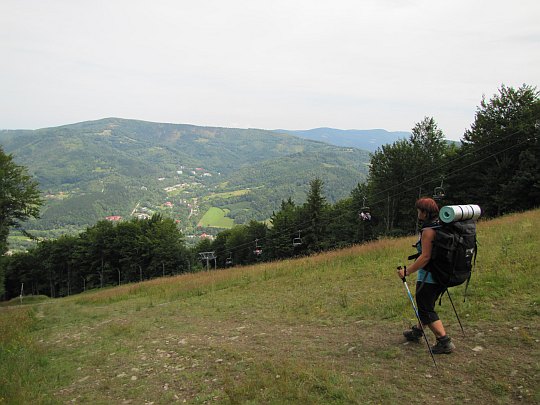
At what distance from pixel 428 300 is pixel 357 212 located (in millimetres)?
42634

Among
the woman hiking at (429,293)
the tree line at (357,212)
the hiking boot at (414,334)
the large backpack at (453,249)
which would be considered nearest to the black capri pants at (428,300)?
the woman hiking at (429,293)

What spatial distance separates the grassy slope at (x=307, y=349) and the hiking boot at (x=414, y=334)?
22cm

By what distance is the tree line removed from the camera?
31891 mm

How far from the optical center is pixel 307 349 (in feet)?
19.6

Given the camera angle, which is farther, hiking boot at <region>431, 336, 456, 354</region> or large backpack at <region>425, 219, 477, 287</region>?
hiking boot at <region>431, 336, 456, 354</region>

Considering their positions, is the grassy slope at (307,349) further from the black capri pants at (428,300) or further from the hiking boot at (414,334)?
the black capri pants at (428,300)

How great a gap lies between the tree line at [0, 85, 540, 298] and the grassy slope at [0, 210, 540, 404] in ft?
21.1

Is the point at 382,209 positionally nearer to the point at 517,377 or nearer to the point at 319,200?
the point at 319,200

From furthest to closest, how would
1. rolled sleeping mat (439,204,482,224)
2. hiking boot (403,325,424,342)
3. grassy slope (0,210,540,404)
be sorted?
hiking boot (403,325,424,342)
rolled sleeping mat (439,204,482,224)
grassy slope (0,210,540,404)

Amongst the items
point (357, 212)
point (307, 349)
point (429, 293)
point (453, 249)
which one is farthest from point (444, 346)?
point (357, 212)

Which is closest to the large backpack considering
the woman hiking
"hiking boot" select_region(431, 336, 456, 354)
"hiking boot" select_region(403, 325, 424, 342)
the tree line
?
the woman hiking

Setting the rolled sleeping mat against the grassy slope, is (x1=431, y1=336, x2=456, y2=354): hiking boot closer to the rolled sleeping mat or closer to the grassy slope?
the grassy slope

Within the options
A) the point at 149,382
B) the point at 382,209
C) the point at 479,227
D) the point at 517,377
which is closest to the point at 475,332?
the point at 517,377

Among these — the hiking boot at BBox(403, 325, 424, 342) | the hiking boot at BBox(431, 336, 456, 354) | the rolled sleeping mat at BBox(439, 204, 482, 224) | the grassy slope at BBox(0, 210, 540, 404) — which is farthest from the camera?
the hiking boot at BBox(403, 325, 424, 342)
